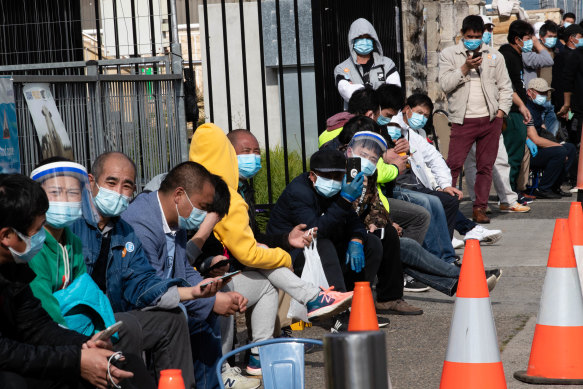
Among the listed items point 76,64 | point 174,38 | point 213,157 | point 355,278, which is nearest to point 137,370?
point 213,157

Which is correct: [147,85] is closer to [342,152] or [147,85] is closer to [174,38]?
[174,38]

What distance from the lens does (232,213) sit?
17.3 ft

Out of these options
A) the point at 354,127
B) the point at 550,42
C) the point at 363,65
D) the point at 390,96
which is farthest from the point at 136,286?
the point at 550,42

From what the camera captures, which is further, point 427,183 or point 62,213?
point 427,183

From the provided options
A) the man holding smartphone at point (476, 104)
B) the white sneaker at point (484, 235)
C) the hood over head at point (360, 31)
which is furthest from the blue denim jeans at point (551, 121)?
the hood over head at point (360, 31)

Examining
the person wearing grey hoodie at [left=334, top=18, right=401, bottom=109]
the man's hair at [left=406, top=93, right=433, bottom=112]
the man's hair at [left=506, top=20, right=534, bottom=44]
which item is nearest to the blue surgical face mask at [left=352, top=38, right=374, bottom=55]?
the person wearing grey hoodie at [left=334, top=18, right=401, bottom=109]

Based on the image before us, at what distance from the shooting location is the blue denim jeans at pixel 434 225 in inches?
297

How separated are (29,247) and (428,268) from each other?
381 centimetres

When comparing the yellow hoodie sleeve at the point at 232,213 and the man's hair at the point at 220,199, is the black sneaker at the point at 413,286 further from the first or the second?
the man's hair at the point at 220,199

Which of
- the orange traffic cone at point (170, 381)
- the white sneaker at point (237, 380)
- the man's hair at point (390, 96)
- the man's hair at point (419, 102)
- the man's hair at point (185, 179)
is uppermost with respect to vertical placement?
the man's hair at point (390, 96)

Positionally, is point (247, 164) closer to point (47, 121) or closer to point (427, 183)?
point (47, 121)

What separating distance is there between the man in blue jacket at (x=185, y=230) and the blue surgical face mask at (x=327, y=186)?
4.16 ft

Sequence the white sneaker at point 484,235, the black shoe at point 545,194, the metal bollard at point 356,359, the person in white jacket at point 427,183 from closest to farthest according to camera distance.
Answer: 1. the metal bollard at point 356,359
2. the person in white jacket at point 427,183
3. the white sneaker at point 484,235
4. the black shoe at point 545,194

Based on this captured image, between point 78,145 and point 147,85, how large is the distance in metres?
0.81
